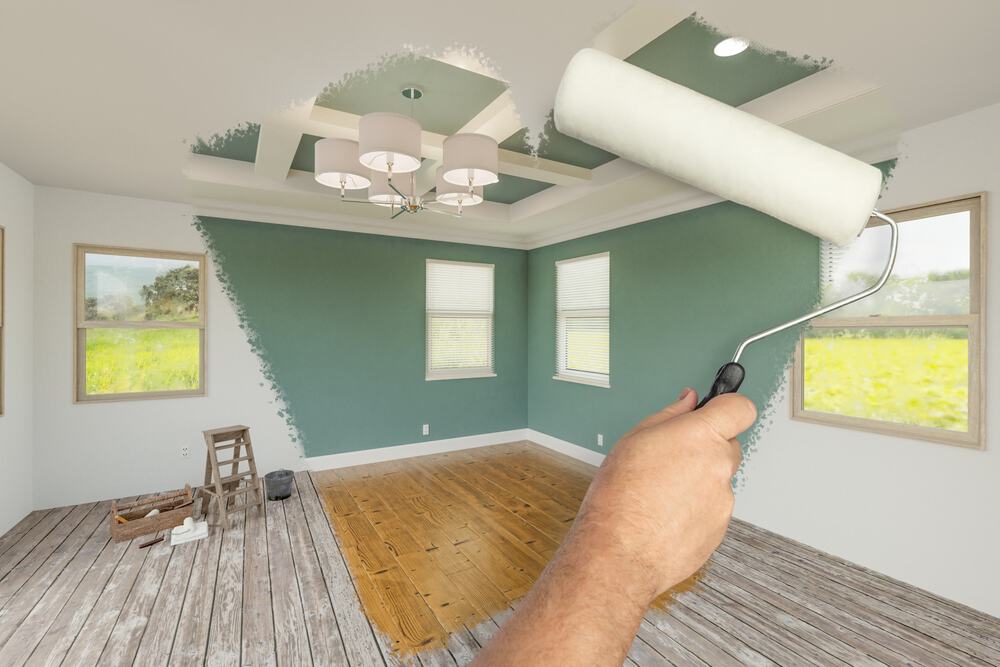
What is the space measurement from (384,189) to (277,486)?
258 cm

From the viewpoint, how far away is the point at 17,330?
10.7 feet

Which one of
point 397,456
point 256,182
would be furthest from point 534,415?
point 256,182

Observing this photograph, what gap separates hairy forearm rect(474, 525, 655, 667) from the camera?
0.43 meters

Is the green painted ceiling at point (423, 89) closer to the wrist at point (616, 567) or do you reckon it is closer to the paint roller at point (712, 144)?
the paint roller at point (712, 144)

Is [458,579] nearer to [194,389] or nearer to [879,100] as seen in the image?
[194,389]

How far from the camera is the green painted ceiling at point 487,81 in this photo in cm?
203

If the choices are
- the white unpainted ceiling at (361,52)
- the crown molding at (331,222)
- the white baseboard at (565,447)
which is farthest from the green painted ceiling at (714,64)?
the white baseboard at (565,447)

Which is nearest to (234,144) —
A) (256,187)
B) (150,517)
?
(256,187)

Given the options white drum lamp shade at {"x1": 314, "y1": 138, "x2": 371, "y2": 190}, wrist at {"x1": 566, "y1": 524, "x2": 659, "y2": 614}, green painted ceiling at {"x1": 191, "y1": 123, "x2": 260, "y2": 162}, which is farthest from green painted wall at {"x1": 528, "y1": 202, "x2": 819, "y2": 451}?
green painted ceiling at {"x1": 191, "y1": 123, "x2": 260, "y2": 162}

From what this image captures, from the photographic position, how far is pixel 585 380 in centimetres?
483

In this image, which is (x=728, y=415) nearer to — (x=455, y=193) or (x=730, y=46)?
(x=730, y=46)

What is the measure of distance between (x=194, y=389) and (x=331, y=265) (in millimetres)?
1641

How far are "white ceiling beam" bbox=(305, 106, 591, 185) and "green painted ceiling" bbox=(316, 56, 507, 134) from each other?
0.23ft

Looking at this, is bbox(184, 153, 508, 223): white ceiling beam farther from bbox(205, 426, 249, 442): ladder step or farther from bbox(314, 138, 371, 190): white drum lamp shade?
bbox(205, 426, 249, 442): ladder step
